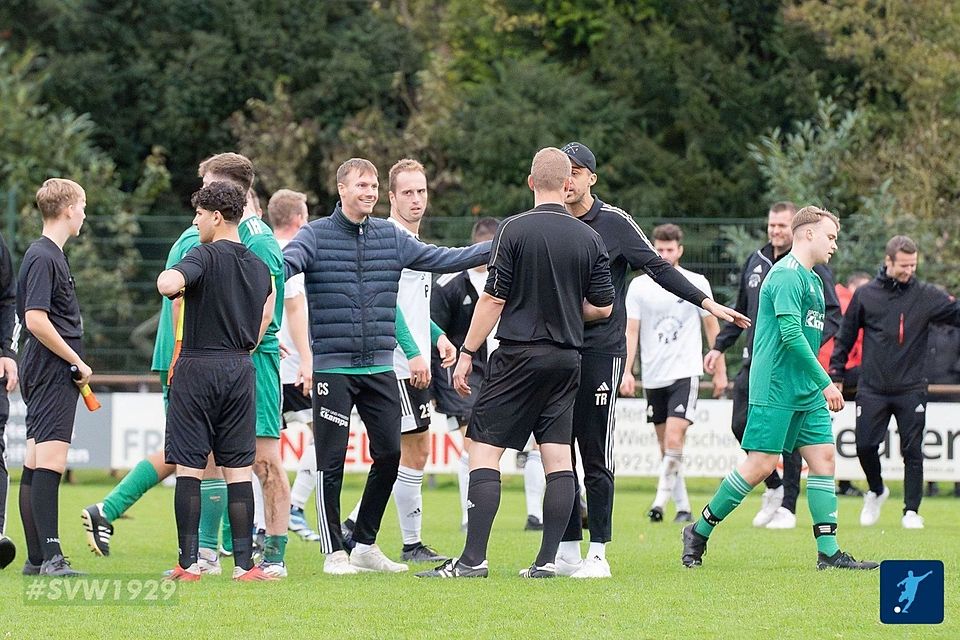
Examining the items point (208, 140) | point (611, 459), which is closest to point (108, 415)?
point (611, 459)

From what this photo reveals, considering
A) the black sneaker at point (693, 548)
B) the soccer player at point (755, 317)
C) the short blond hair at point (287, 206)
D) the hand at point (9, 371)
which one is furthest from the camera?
the soccer player at point (755, 317)

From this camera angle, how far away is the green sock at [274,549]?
8.37m

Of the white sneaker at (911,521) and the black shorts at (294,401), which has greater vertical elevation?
the black shorts at (294,401)

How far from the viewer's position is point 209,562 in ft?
28.1

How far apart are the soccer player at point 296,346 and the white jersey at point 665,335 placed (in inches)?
115

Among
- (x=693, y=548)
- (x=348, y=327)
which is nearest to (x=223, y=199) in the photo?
(x=348, y=327)

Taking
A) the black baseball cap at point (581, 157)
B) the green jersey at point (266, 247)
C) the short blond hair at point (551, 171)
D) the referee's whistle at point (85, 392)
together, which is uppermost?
the black baseball cap at point (581, 157)

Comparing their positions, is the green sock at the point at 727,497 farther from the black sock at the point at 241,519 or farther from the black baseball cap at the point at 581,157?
the black sock at the point at 241,519

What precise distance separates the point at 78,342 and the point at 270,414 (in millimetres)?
1131

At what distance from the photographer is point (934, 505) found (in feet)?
48.0

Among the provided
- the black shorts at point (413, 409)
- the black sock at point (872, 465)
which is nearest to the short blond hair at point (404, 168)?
the black shorts at point (413, 409)

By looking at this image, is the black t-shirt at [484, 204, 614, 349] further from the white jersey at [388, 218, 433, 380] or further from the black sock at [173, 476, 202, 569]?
the black sock at [173, 476, 202, 569]

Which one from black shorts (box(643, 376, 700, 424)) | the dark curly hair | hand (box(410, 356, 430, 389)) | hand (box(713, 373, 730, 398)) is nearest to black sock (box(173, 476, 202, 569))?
the dark curly hair

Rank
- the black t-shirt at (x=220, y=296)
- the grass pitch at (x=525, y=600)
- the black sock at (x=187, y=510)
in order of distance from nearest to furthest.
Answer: the grass pitch at (x=525, y=600) < the black t-shirt at (x=220, y=296) < the black sock at (x=187, y=510)
